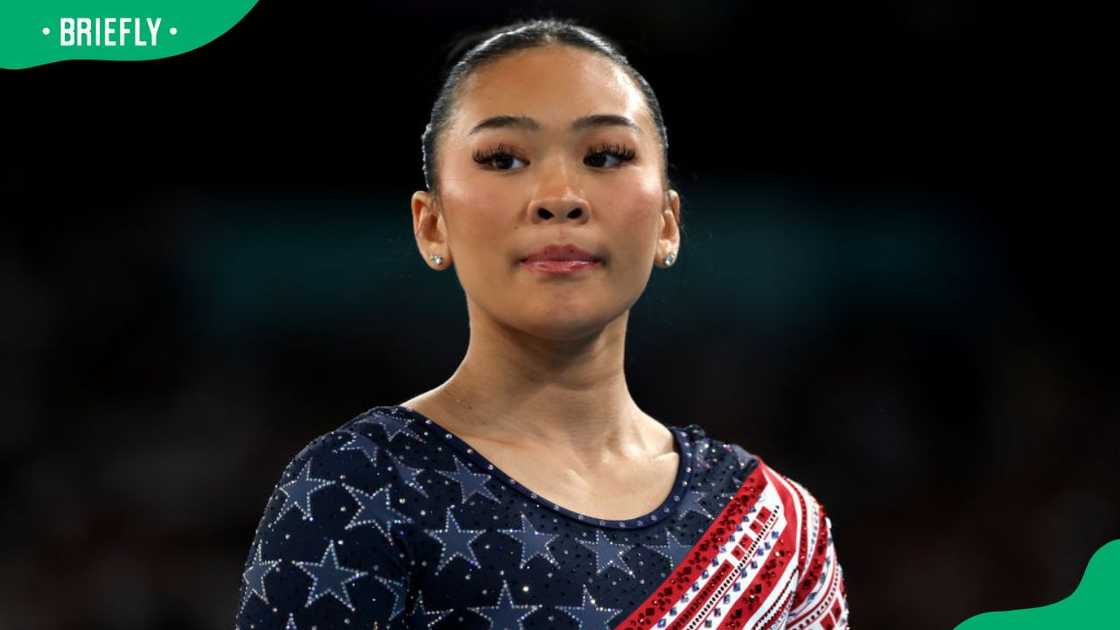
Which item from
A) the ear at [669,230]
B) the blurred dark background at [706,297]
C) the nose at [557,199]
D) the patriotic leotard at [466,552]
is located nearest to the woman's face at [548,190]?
the nose at [557,199]

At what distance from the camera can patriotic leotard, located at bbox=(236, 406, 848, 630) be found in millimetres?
1679

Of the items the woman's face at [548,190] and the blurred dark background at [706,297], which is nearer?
the woman's face at [548,190]

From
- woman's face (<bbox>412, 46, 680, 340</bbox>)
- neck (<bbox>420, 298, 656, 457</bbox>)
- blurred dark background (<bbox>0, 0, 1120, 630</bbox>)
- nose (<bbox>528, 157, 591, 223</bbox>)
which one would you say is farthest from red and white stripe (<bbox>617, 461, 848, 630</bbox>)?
blurred dark background (<bbox>0, 0, 1120, 630</bbox>)

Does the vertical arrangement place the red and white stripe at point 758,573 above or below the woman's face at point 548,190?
below

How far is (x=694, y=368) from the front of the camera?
13.3 ft

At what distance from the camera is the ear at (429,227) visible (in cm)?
200

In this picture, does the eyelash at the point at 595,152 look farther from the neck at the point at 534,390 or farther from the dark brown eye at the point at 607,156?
the neck at the point at 534,390

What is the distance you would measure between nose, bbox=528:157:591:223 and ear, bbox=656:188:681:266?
22 cm

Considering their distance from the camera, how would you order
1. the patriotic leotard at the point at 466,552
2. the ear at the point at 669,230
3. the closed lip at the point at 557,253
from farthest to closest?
1. the ear at the point at 669,230
2. the closed lip at the point at 557,253
3. the patriotic leotard at the point at 466,552

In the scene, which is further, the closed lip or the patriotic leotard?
the closed lip

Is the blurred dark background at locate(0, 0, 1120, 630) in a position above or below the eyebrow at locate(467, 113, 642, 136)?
below

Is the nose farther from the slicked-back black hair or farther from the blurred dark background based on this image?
the blurred dark background

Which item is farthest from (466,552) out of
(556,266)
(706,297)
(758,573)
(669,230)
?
(706,297)

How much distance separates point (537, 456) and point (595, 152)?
416mm
